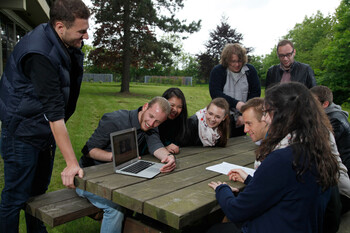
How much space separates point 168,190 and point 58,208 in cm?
84

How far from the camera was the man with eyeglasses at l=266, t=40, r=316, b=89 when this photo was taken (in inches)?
170

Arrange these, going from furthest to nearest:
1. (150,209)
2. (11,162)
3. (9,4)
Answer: (9,4)
(11,162)
(150,209)

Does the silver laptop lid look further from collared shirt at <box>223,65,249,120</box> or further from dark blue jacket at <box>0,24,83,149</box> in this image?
collared shirt at <box>223,65,249,120</box>

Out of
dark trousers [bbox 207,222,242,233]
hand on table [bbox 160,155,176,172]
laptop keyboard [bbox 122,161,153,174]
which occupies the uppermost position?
hand on table [bbox 160,155,176,172]

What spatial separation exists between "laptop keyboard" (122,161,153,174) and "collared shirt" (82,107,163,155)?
0.29m

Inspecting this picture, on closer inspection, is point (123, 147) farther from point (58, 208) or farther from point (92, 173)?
point (58, 208)

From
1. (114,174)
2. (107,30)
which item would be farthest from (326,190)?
(107,30)

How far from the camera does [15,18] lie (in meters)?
11.9

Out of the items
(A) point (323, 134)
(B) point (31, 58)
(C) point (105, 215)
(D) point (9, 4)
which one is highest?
(D) point (9, 4)

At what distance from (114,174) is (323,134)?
1.44 m

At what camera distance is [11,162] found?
6.88ft

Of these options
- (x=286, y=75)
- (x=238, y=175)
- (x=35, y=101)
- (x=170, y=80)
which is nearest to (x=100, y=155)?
(x=35, y=101)

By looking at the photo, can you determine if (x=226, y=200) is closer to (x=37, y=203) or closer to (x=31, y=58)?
(x=37, y=203)

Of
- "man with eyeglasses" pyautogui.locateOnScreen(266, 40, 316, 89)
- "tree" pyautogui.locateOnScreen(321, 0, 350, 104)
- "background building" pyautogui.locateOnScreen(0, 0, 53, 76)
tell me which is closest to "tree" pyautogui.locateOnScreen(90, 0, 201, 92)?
"background building" pyautogui.locateOnScreen(0, 0, 53, 76)
